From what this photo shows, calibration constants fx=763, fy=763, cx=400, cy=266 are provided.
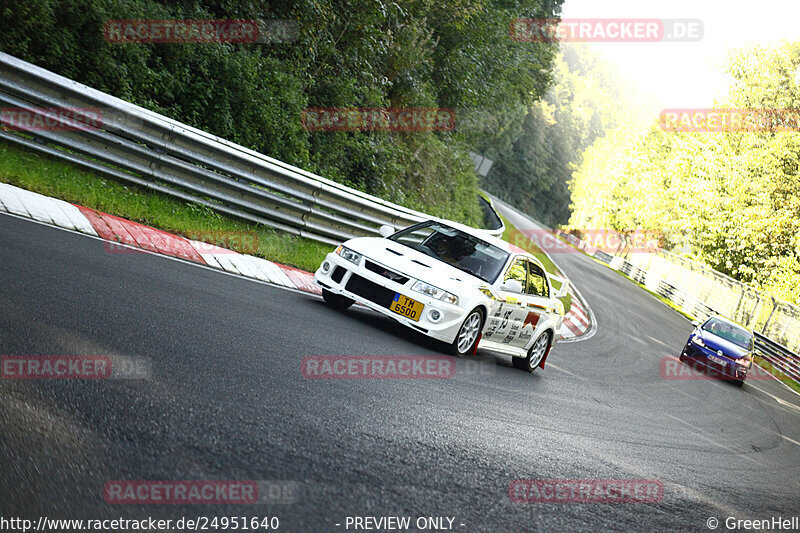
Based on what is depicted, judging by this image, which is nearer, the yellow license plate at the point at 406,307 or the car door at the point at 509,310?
the yellow license plate at the point at 406,307

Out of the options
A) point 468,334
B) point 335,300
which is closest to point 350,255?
point 335,300

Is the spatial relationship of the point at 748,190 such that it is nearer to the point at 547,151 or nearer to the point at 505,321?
the point at 505,321

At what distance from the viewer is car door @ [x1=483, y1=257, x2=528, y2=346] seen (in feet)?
32.0

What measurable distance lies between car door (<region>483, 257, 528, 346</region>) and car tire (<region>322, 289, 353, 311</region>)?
71.4 inches

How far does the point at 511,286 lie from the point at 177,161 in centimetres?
498

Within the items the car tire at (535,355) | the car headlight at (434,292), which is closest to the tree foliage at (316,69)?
the car headlight at (434,292)

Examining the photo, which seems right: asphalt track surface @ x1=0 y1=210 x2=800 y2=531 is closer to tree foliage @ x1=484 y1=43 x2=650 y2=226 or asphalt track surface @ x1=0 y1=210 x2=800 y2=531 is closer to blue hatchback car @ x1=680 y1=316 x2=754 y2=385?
blue hatchback car @ x1=680 y1=316 x2=754 y2=385

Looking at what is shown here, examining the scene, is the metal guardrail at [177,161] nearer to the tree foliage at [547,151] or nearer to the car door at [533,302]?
the car door at [533,302]

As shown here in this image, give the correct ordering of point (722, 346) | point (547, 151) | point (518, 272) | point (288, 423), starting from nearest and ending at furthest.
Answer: point (288, 423), point (518, 272), point (722, 346), point (547, 151)

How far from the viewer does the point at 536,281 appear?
11008 mm

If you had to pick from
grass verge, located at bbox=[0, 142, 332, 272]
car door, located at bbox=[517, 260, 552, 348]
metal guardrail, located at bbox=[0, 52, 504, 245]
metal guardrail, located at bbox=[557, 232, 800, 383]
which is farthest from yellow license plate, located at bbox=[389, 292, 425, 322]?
metal guardrail, located at bbox=[557, 232, 800, 383]

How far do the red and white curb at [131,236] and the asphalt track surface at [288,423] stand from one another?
351 mm

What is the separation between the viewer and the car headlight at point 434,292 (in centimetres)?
881

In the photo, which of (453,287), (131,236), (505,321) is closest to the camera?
(131,236)
